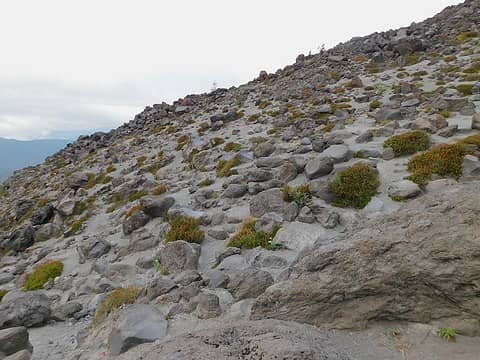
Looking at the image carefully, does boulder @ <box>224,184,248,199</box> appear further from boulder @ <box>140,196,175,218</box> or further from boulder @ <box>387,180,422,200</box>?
boulder @ <box>387,180,422,200</box>

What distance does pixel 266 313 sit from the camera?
6730 mm

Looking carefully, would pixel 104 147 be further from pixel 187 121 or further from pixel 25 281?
pixel 25 281

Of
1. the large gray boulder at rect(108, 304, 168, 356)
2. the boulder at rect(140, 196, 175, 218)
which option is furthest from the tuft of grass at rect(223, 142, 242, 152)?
the large gray boulder at rect(108, 304, 168, 356)

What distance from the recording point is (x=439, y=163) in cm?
1237

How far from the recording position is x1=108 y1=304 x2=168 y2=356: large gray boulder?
6.66m

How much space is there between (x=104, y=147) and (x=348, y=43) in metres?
42.1

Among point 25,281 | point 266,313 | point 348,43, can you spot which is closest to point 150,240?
point 25,281

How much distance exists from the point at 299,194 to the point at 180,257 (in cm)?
488

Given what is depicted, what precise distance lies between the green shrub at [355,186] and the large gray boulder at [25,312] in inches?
388

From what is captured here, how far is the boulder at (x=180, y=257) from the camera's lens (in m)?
10.8

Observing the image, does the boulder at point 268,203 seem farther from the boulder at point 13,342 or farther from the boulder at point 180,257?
the boulder at point 13,342

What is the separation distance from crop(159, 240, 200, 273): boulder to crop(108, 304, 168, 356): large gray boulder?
302 centimetres

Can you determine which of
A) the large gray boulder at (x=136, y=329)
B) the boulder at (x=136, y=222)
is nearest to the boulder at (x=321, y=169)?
the boulder at (x=136, y=222)

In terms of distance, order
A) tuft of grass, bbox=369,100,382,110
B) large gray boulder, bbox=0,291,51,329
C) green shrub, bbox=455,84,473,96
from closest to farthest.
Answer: large gray boulder, bbox=0,291,51,329 → green shrub, bbox=455,84,473,96 → tuft of grass, bbox=369,100,382,110
